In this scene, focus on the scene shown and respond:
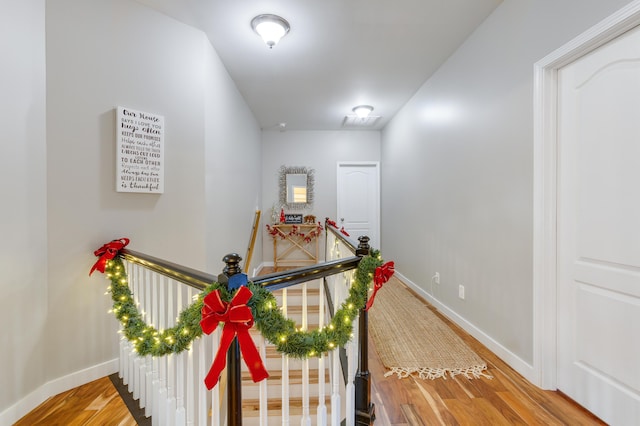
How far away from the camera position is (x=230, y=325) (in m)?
1.01

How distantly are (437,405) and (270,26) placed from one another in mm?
3095

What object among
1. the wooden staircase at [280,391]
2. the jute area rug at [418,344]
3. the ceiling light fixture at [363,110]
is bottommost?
the wooden staircase at [280,391]

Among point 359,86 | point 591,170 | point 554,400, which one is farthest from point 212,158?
point 554,400

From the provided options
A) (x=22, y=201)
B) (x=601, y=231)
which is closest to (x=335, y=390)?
(x=601, y=231)

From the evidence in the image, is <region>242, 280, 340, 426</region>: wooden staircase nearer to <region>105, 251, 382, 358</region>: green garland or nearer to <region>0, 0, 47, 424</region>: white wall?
<region>105, 251, 382, 358</region>: green garland

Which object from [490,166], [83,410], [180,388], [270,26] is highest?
[270,26]

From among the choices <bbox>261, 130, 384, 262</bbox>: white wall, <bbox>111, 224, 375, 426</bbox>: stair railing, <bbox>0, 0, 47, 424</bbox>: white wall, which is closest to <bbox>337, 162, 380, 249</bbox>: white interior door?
<bbox>261, 130, 384, 262</bbox>: white wall

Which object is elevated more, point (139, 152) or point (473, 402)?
point (139, 152)

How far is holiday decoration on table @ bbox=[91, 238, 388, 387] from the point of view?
999mm

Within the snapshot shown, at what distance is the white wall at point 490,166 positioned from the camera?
6.75 feet

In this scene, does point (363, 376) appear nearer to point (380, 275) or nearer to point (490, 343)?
point (380, 275)

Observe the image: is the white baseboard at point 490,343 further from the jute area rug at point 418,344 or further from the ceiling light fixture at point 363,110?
the ceiling light fixture at point 363,110

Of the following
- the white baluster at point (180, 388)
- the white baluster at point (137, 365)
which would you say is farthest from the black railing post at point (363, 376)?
the white baluster at point (137, 365)

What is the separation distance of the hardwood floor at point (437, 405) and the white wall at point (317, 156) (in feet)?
13.2
